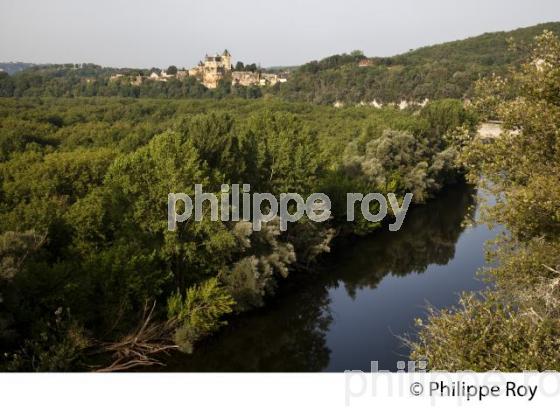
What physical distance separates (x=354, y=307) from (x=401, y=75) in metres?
77.2

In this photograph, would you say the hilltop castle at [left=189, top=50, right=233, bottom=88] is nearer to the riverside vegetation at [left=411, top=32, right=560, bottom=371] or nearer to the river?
the river

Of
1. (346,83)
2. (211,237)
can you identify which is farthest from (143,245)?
(346,83)

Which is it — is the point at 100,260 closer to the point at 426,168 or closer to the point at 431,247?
the point at 431,247

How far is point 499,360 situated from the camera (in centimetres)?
550

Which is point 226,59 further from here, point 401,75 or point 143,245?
point 143,245

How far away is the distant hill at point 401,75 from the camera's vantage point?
3066 inches

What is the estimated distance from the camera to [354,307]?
19.4 m

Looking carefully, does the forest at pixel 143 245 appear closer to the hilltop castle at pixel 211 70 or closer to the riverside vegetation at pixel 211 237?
the riverside vegetation at pixel 211 237

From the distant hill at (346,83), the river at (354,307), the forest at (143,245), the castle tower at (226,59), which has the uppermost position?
the castle tower at (226,59)

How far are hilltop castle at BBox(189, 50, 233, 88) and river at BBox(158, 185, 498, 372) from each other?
88.8 metres

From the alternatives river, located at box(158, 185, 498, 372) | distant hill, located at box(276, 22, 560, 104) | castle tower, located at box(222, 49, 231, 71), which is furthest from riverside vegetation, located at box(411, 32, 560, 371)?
castle tower, located at box(222, 49, 231, 71)

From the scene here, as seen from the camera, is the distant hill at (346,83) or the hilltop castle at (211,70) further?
the hilltop castle at (211,70)

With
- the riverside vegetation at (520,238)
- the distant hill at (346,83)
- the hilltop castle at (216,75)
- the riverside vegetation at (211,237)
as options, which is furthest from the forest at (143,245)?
the hilltop castle at (216,75)

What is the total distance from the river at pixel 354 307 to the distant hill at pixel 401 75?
163 ft
